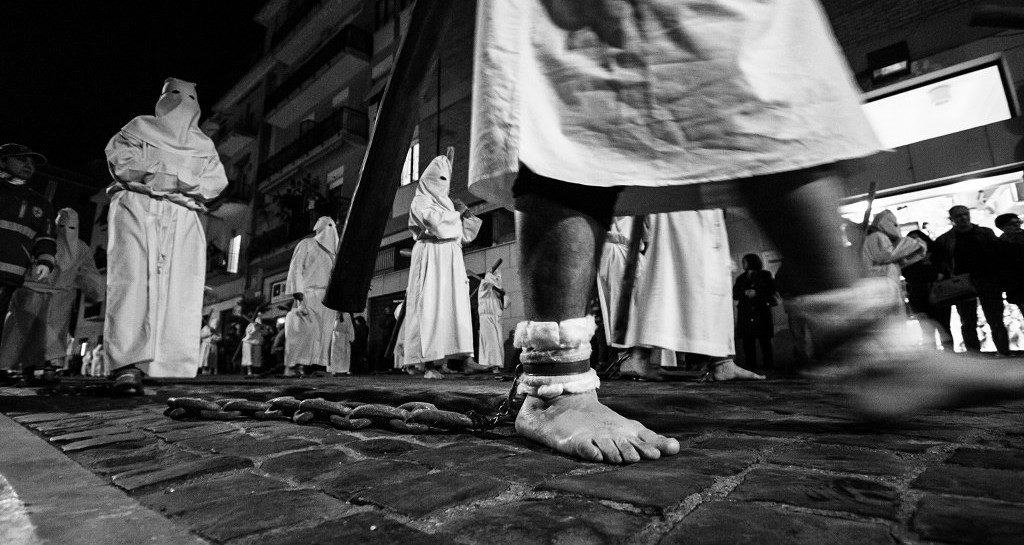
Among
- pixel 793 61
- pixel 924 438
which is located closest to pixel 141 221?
pixel 793 61

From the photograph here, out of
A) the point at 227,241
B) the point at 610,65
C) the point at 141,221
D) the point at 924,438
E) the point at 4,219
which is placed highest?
the point at 227,241

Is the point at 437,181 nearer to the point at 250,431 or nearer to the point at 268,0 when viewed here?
the point at 250,431

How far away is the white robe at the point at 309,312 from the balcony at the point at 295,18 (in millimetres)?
16540

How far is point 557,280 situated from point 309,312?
8.48 metres

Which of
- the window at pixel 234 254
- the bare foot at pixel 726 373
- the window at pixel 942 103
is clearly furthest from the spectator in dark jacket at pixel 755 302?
the window at pixel 234 254

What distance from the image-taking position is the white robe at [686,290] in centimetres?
326

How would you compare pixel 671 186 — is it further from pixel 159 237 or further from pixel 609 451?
pixel 159 237

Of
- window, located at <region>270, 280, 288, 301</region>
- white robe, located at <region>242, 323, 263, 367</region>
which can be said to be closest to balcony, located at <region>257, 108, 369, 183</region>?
window, located at <region>270, 280, 288, 301</region>

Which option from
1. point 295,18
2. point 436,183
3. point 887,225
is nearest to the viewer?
point 436,183

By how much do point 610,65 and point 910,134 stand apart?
9.15m

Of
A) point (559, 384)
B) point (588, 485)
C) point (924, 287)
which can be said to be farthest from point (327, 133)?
point (588, 485)

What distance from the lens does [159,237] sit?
3641mm

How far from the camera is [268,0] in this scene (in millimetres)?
24719

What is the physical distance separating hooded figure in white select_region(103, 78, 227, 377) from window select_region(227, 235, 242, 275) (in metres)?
21.5
